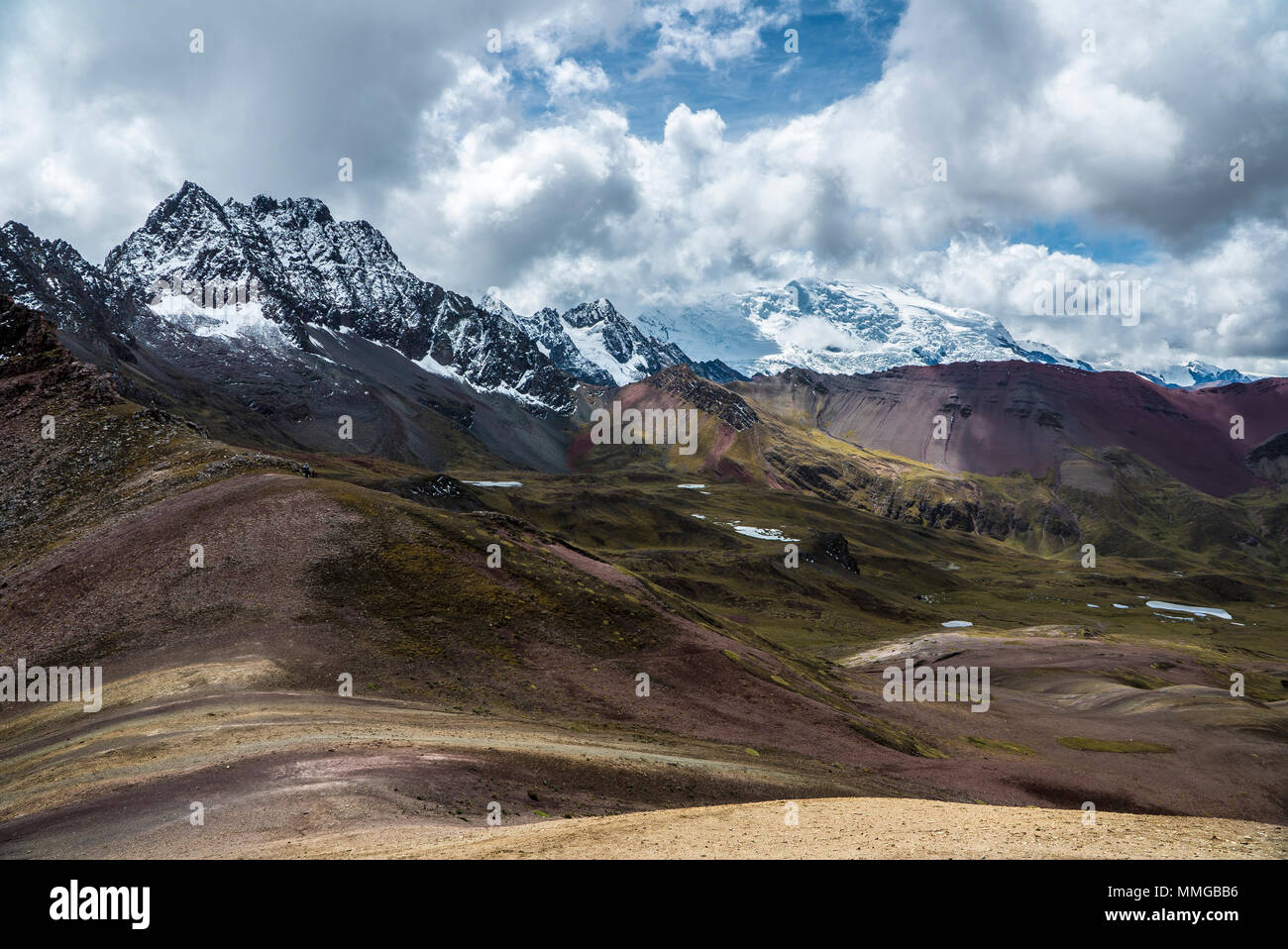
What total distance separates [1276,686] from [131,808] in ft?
509

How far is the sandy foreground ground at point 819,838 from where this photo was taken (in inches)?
896

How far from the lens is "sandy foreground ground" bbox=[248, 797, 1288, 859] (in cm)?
2277

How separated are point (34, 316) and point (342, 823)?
12505 centimetres

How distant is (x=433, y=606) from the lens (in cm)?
6825

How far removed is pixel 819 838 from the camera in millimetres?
25656

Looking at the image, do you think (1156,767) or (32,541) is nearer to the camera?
(1156,767)

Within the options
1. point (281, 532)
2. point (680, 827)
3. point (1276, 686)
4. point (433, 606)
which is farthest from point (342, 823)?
point (1276, 686)

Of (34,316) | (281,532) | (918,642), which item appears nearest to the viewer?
(281,532)

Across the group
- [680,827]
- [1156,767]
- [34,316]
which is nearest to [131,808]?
[680,827]

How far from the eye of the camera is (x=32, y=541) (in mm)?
79062

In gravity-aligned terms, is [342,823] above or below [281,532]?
below

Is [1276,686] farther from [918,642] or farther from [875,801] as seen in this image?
[875,801]
